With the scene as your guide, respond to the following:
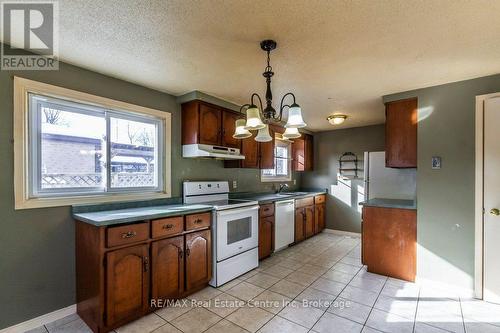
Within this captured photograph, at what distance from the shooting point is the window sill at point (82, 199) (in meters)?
2.04

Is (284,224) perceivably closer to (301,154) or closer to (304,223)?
(304,223)

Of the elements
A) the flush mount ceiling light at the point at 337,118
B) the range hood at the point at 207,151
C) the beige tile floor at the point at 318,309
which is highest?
the flush mount ceiling light at the point at 337,118

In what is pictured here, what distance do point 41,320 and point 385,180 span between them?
4738mm

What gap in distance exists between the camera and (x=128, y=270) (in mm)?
2092

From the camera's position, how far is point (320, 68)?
234 centimetres

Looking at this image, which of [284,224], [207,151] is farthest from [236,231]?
[284,224]

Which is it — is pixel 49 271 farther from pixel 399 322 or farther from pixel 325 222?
pixel 325 222

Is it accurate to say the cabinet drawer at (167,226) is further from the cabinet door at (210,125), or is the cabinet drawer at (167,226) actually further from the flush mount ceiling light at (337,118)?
the flush mount ceiling light at (337,118)

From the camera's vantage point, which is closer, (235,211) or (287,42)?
(287,42)

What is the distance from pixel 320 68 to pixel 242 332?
2435 mm

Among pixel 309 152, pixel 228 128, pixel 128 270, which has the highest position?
pixel 228 128

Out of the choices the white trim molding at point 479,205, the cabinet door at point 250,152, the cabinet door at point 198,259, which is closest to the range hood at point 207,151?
the cabinet door at point 250,152

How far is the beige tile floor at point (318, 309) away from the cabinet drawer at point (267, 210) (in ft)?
2.61

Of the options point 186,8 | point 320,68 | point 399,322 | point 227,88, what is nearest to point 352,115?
point 320,68
